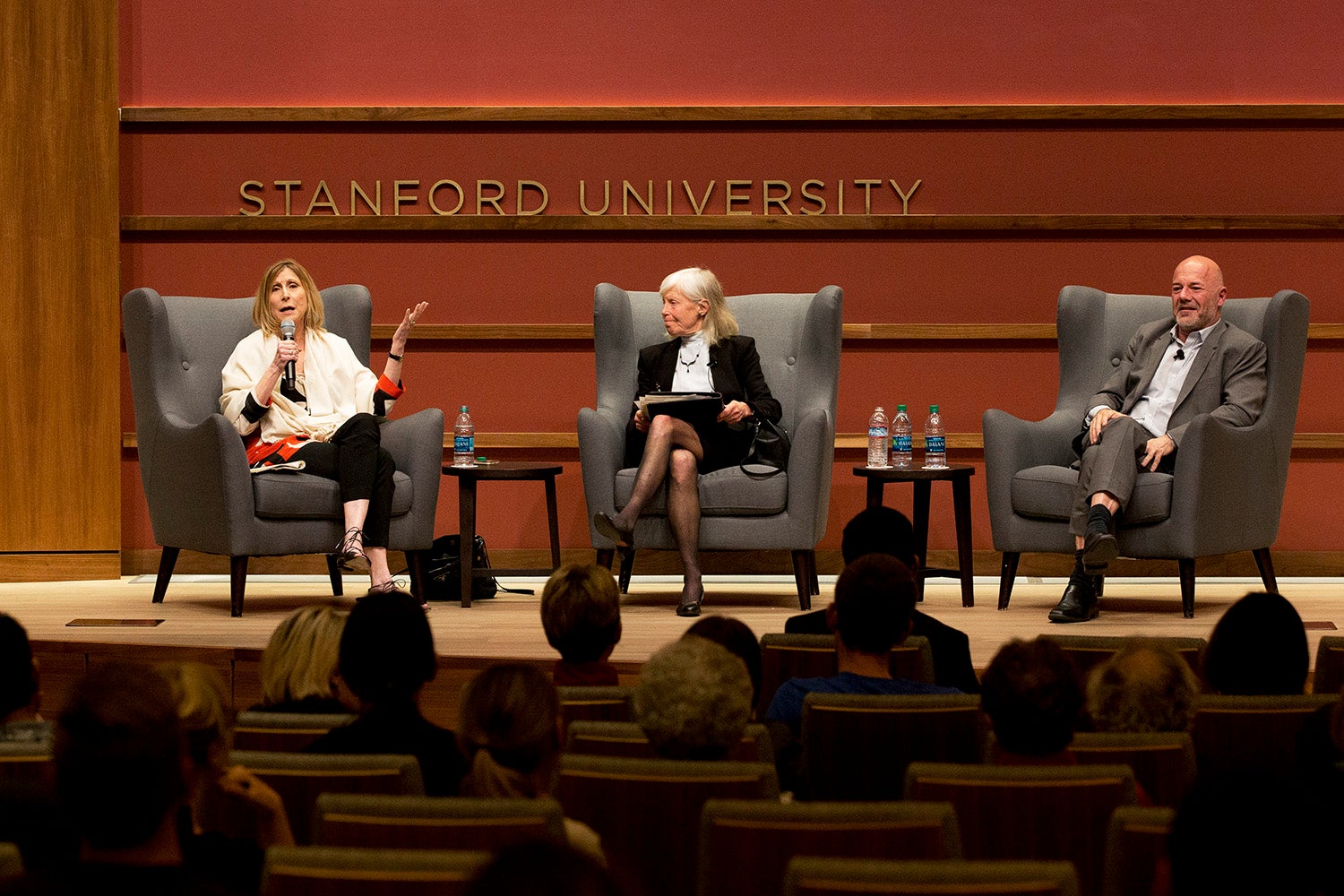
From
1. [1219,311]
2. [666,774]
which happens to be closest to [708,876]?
[666,774]

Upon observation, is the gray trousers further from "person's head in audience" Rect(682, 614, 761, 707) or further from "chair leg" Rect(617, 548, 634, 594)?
"person's head in audience" Rect(682, 614, 761, 707)

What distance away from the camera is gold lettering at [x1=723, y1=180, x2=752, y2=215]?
578cm

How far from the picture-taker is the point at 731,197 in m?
5.78

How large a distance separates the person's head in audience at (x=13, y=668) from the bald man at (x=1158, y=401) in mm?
3116

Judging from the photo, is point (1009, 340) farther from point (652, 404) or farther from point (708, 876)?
point (708, 876)

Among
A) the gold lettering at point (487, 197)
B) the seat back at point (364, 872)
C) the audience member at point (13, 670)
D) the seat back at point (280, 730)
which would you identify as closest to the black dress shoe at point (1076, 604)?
the gold lettering at point (487, 197)

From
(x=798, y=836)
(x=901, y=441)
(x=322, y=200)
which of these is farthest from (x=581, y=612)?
(x=322, y=200)

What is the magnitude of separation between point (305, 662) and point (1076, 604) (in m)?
2.82

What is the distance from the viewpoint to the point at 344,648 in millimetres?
1949

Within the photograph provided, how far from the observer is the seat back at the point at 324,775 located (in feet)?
5.12

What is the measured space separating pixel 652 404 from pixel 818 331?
64cm

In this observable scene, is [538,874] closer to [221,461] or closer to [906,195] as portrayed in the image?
[221,461]

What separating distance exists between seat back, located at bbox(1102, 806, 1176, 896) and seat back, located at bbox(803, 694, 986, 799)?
0.56 meters

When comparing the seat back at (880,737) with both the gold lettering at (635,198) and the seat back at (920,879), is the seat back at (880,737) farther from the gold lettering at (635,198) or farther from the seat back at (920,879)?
the gold lettering at (635,198)
